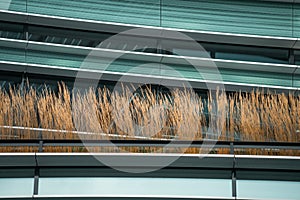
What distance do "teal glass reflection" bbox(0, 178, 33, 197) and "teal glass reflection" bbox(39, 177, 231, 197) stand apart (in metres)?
0.12

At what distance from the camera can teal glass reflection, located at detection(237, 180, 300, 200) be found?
779cm

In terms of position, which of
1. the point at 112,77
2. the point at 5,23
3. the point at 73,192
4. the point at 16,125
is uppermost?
the point at 5,23

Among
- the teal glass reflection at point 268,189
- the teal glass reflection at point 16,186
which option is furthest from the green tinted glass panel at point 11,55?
the teal glass reflection at point 268,189

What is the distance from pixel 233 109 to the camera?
908 centimetres

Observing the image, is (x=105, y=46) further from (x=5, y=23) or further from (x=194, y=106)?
(x=194, y=106)

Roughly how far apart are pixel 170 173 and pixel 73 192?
3.28ft

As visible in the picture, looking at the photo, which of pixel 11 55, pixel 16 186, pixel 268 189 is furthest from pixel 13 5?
pixel 268 189

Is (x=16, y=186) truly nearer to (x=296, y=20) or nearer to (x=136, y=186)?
(x=136, y=186)

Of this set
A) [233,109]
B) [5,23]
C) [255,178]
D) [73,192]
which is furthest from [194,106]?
[5,23]

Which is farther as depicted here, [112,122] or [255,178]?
[112,122]

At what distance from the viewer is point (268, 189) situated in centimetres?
782

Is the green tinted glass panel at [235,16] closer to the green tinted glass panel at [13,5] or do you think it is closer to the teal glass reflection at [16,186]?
the green tinted glass panel at [13,5]

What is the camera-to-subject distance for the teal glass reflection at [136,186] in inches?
303

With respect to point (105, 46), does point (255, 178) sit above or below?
below
